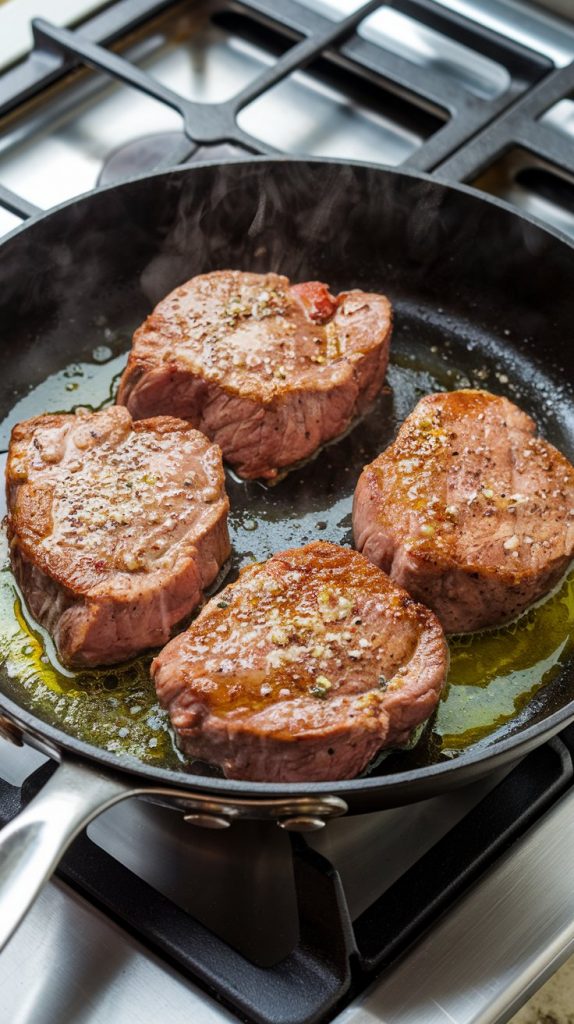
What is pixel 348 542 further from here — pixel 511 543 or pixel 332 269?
pixel 332 269

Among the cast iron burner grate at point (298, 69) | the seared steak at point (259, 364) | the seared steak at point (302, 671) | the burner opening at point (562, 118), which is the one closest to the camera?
the seared steak at point (302, 671)

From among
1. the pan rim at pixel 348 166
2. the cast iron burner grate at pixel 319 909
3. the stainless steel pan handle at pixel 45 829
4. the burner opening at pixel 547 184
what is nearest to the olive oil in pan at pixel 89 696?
the cast iron burner grate at pixel 319 909

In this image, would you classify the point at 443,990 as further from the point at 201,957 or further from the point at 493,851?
the point at 201,957

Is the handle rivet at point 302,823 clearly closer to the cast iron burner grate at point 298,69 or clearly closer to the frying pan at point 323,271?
the frying pan at point 323,271

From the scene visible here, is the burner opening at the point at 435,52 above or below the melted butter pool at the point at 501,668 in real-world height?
above

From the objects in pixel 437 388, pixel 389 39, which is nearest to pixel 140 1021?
pixel 437 388

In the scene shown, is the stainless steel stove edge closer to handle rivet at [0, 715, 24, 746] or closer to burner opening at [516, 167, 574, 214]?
handle rivet at [0, 715, 24, 746]

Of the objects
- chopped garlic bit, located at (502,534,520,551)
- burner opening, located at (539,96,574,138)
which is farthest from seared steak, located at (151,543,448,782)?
burner opening, located at (539,96,574,138)
